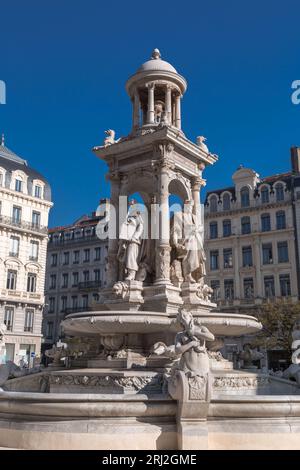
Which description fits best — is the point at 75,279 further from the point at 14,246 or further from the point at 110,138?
the point at 110,138

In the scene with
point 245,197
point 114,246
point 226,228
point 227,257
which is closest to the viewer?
point 114,246

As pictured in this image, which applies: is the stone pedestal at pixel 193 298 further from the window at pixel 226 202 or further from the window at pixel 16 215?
the window at pixel 226 202

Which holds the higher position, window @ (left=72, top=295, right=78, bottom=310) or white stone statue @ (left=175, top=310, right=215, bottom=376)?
window @ (left=72, top=295, right=78, bottom=310)

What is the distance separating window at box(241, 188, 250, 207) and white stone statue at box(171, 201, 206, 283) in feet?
124

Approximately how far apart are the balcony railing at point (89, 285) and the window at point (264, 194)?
2404cm

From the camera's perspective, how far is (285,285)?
4741 centimetres

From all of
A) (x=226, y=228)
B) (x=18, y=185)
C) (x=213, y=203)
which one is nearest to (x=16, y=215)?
(x=18, y=185)

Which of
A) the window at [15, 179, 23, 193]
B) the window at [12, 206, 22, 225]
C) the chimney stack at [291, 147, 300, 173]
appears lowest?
the window at [12, 206, 22, 225]

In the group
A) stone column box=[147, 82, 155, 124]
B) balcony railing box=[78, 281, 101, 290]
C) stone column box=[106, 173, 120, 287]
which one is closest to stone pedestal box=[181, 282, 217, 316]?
stone column box=[106, 173, 120, 287]

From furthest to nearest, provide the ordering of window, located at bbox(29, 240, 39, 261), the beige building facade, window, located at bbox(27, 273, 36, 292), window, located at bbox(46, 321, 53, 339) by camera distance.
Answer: window, located at bbox(46, 321, 53, 339), window, located at bbox(29, 240, 39, 261), window, located at bbox(27, 273, 36, 292), the beige building facade

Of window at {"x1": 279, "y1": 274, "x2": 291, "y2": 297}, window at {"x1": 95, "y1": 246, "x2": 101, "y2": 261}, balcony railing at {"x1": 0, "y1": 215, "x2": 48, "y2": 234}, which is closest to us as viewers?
window at {"x1": 279, "y1": 274, "x2": 291, "y2": 297}

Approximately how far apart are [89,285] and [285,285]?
2657 cm

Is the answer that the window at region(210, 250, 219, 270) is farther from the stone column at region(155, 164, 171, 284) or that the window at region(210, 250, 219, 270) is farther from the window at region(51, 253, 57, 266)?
the stone column at region(155, 164, 171, 284)

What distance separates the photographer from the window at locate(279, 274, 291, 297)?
47062mm
